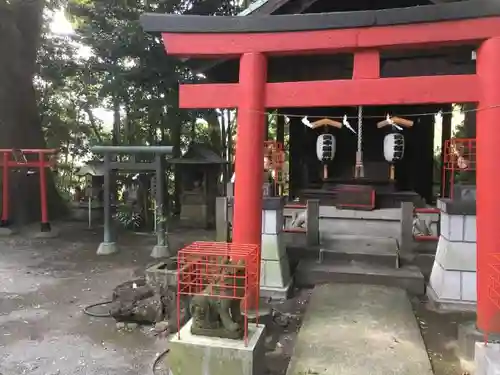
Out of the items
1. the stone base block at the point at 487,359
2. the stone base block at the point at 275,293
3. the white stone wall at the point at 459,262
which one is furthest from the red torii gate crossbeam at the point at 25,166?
the stone base block at the point at 487,359

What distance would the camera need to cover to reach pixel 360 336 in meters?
5.38

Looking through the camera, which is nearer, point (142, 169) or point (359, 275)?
point (359, 275)

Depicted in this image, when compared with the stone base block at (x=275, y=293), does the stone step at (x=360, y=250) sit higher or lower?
higher

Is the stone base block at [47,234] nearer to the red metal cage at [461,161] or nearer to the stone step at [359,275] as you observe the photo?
the stone step at [359,275]

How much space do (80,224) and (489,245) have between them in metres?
13.2

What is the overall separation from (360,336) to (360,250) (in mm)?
3069

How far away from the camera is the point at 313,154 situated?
13.0m

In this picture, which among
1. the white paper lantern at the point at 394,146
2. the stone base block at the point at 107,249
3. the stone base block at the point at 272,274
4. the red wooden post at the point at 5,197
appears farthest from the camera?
the red wooden post at the point at 5,197

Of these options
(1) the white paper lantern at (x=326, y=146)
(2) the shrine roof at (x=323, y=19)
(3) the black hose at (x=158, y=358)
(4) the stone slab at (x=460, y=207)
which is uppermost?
(2) the shrine roof at (x=323, y=19)

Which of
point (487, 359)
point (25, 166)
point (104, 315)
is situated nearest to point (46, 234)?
point (25, 166)

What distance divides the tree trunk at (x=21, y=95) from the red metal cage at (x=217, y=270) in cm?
1220

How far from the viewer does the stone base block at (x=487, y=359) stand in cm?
352

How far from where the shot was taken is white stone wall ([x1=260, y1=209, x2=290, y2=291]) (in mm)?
7270

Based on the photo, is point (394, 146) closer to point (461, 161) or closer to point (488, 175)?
point (461, 161)
